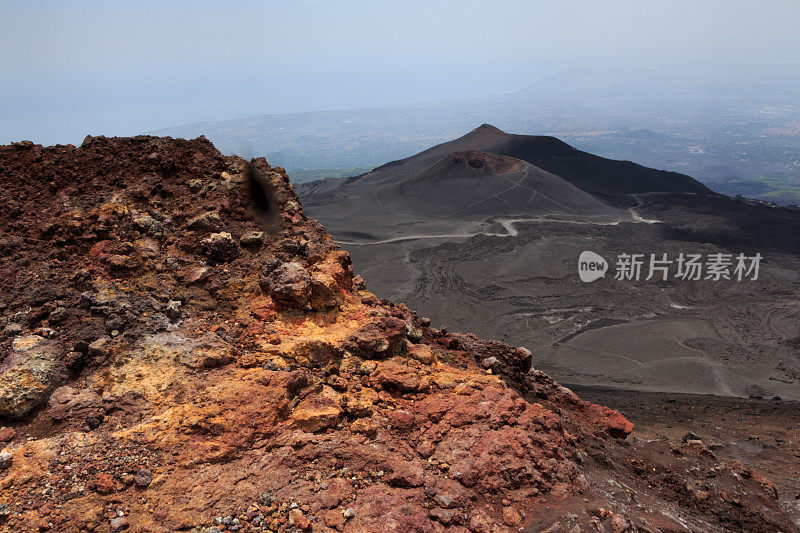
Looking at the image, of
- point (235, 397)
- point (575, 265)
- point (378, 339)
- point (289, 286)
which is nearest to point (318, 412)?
point (235, 397)

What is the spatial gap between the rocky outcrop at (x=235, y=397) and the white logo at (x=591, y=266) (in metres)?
19.9

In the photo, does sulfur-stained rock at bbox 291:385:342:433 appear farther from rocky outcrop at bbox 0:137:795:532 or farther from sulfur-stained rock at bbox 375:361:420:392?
sulfur-stained rock at bbox 375:361:420:392

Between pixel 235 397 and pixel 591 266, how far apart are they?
26669 mm

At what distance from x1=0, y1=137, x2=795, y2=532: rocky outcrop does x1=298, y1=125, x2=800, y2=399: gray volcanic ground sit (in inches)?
475

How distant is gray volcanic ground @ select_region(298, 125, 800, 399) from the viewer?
54.6 ft

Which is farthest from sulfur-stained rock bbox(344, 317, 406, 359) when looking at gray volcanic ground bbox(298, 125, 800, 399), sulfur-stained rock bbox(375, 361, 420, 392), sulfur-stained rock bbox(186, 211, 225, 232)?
gray volcanic ground bbox(298, 125, 800, 399)

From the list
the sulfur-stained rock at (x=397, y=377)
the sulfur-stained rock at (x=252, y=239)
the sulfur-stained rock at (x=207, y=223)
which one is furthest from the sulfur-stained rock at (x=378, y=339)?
the sulfur-stained rock at (x=207, y=223)

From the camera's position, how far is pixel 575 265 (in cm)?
2667

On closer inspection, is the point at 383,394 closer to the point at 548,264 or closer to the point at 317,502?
the point at 317,502

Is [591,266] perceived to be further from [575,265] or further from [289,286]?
[289,286]

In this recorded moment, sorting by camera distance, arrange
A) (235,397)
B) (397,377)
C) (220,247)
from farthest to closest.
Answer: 1. (220,247)
2. (397,377)
3. (235,397)

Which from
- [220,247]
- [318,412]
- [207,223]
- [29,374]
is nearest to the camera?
[29,374]

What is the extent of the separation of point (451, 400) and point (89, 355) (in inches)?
140

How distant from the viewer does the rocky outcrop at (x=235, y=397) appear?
3.10 metres
